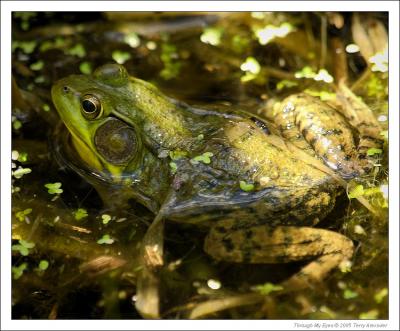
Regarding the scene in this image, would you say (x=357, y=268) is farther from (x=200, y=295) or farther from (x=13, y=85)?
(x=13, y=85)

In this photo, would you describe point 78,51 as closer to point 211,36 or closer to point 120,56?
point 120,56

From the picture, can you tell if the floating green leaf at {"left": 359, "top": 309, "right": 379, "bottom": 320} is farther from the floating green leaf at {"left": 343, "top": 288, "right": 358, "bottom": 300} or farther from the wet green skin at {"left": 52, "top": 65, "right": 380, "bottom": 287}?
the wet green skin at {"left": 52, "top": 65, "right": 380, "bottom": 287}

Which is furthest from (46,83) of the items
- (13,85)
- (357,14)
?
(357,14)

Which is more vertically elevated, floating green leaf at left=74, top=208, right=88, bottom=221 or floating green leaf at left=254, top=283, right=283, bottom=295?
floating green leaf at left=74, top=208, right=88, bottom=221

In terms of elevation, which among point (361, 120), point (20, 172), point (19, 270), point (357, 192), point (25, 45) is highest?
point (25, 45)

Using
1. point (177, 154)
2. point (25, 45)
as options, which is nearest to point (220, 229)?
point (177, 154)

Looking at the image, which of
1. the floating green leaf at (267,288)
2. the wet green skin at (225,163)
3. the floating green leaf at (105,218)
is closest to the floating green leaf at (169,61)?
the wet green skin at (225,163)

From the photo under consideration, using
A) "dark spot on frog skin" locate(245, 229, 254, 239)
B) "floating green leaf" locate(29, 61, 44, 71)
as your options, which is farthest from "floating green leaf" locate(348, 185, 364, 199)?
"floating green leaf" locate(29, 61, 44, 71)

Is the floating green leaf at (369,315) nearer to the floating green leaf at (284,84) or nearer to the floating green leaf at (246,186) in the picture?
the floating green leaf at (246,186)
